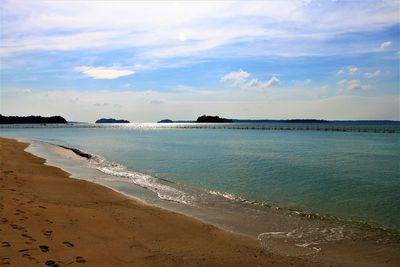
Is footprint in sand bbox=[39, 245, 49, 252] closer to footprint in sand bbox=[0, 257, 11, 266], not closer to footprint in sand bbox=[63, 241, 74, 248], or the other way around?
footprint in sand bbox=[63, 241, 74, 248]

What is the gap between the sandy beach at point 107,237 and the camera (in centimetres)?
952

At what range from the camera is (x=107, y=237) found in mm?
11789

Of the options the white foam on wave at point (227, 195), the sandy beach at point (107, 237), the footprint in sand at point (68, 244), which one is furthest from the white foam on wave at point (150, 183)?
the footprint in sand at point (68, 244)

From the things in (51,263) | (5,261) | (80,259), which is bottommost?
(80,259)

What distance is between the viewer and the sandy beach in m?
9.52

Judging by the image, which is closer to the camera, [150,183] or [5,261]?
[5,261]

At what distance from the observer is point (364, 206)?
62.0 ft

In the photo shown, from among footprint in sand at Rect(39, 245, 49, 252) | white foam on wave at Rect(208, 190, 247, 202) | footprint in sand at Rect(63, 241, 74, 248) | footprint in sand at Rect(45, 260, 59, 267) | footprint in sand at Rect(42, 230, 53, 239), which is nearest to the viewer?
footprint in sand at Rect(45, 260, 59, 267)

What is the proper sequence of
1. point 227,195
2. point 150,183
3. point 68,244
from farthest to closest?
point 150,183, point 227,195, point 68,244

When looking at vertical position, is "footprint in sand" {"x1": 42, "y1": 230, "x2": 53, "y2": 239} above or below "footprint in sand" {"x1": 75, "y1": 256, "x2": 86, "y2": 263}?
above

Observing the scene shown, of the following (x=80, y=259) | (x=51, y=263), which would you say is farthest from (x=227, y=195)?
(x=51, y=263)

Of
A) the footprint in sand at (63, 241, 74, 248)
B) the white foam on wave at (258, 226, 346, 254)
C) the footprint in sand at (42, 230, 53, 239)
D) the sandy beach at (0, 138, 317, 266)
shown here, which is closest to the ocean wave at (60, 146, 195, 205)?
the sandy beach at (0, 138, 317, 266)

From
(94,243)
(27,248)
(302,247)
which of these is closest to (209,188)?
(302,247)

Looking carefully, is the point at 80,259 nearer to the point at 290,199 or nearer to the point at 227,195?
the point at 227,195
